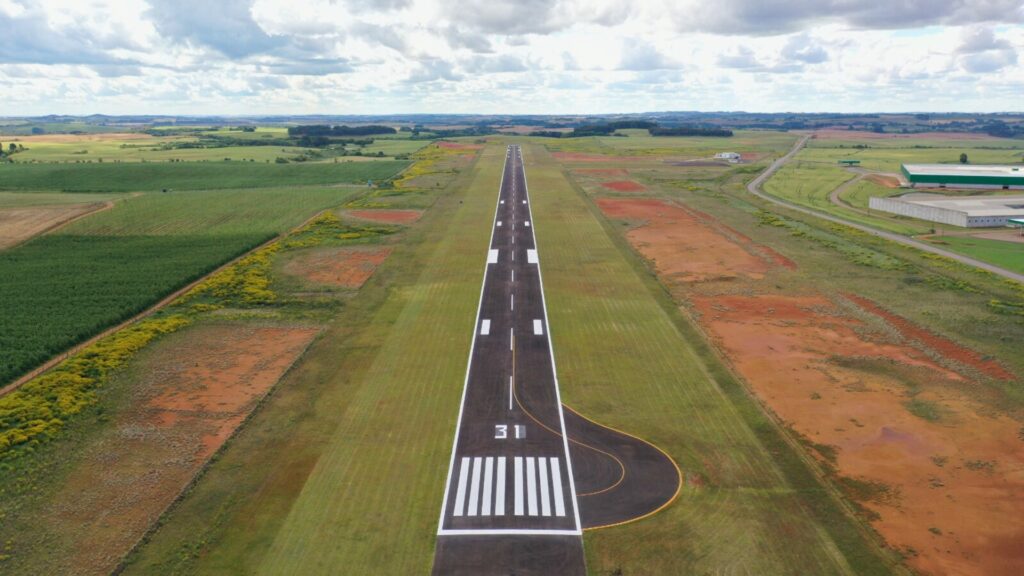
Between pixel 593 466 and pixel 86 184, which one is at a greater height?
pixel 86 184

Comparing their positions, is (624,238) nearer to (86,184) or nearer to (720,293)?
(720,293)

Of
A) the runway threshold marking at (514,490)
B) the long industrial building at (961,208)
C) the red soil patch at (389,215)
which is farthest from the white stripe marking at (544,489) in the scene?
the long industrial building at (961,208)

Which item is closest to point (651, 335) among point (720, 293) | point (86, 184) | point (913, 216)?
point (720, 293)

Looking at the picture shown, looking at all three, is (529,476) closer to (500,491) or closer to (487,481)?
(500,491)

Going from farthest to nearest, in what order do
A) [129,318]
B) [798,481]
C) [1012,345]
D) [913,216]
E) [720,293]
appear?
[913,216] < [720,293] < [129,318] < [1012,345] < [798,481]

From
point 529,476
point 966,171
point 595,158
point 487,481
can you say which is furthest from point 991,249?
point 595,158

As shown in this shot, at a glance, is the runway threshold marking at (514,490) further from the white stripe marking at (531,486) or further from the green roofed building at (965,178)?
the green roofed building at (965,178)
